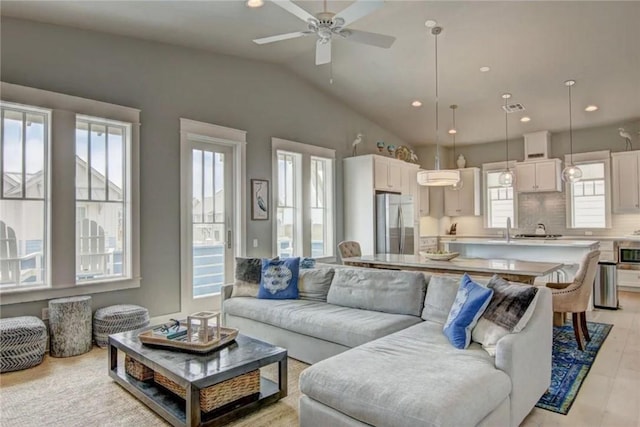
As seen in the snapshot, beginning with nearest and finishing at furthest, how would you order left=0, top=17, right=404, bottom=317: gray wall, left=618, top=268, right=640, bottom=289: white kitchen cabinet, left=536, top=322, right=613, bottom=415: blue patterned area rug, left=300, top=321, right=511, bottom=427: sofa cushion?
left=300, top=321, right=511, bottom=427: sofa cushion
left=536, top=322, right=613, bottom=415: blue patterned area rug
left=0, top=17, right=404, bottom=317: gray wall
left=618, top=268, right=640, bottom=289: white kitchen cabinet

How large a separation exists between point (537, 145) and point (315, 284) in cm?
636

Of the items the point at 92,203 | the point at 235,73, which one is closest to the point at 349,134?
the point at 235,73

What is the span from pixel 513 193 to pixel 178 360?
8051 mm

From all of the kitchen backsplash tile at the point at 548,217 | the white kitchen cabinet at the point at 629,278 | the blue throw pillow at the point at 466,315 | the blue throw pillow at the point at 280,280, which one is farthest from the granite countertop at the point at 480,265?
the kitchen backsplash tile at the point at 548,217

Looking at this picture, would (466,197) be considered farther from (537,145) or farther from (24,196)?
(24,196)

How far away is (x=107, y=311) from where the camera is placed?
13.3 ft

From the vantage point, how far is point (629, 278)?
22.5 feet

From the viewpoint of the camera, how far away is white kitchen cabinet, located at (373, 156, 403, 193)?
277 inches

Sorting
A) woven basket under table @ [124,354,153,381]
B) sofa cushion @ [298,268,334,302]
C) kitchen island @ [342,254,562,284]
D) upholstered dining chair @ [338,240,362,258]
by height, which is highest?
upholstered dining chair @ [338,240,362,258]

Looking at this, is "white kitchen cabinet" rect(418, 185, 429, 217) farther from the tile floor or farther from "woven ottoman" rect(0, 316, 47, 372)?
"woven ottoman" rect(0, 316, 47, 372)

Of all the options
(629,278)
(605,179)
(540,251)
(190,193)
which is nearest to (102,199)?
(190,193)

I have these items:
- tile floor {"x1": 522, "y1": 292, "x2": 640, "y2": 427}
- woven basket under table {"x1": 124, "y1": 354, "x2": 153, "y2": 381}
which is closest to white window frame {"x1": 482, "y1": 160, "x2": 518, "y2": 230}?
tile floor {"x1": 522, "y1": 292, "x2": 640, "y2": 427}

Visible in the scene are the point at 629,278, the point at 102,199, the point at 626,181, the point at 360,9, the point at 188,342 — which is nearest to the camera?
the point at 188,342

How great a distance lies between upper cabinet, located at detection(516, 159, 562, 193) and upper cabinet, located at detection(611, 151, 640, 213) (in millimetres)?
915
